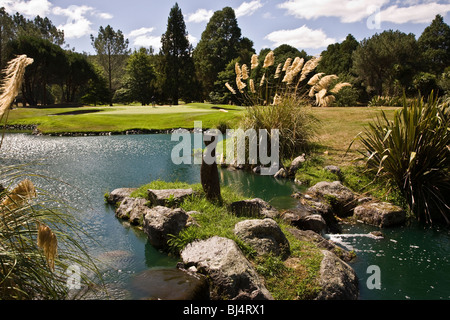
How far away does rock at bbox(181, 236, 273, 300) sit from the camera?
421cm

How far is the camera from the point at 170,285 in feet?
14.2

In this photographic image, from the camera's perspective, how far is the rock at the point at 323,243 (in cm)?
574

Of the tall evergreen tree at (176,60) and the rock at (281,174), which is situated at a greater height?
the tall evergreen tree at (176,60)

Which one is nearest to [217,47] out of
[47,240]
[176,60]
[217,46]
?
[217,46]

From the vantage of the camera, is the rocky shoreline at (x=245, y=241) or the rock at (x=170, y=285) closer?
the rock at (x=170, y=285)

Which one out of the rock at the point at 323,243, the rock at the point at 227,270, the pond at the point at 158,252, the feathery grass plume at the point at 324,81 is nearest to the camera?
the rock at the point at 227,270

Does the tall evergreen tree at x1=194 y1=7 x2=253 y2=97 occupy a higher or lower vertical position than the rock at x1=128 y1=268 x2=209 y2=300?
higher

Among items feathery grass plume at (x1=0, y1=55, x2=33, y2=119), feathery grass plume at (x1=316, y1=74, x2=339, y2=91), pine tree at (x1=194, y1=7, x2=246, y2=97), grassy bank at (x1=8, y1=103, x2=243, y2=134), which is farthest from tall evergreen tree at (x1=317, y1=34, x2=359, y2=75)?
feathery grass plume at (x1=0, y1=55, x2=33, y2=119)

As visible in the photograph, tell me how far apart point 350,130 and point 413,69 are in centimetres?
3119

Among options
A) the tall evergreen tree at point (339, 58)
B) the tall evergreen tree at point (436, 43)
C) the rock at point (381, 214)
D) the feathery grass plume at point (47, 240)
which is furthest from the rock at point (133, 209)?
the tall evergreen tree at point (436, 43)

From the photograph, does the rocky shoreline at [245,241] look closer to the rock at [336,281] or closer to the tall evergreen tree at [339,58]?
the rock at [336,281]

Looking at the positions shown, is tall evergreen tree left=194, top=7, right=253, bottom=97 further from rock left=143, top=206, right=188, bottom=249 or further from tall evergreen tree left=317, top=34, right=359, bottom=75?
rock left=143, top=206, right=188, bottom=249

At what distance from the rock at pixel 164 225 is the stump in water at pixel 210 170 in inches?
52.3
